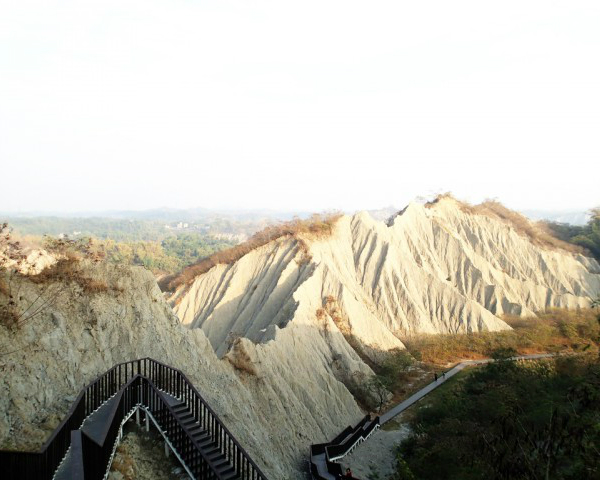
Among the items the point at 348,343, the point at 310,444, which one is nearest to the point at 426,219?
the point at 348,343

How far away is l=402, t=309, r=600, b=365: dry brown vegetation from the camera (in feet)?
129

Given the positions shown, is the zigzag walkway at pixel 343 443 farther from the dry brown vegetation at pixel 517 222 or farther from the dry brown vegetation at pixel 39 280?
the dry brown vegetation at pixel 517 222

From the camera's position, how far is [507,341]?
4072 centimetres

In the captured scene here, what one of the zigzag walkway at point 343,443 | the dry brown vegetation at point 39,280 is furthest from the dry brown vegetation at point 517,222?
the dry brown vegetation at point 39,280

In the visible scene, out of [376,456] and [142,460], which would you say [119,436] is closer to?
[142,460]

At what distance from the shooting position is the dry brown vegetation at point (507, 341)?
1554 inches

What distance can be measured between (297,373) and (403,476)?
1008 centimetres

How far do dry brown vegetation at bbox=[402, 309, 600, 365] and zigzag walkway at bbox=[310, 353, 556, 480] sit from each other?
22.6 feet

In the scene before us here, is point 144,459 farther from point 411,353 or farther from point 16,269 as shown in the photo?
point 411,353

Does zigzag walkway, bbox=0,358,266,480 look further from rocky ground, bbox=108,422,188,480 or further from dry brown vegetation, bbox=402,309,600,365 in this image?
dry brown vegetation, bbox=402,309,600,365

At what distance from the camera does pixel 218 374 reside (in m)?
19.1

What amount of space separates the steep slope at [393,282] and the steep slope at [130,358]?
4.40 meters

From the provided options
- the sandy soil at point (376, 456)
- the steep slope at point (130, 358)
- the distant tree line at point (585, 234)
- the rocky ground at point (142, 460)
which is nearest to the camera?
the rocky ground at point (142, 460)

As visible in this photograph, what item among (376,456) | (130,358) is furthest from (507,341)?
(130,358)
